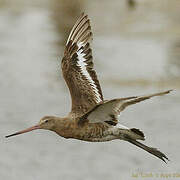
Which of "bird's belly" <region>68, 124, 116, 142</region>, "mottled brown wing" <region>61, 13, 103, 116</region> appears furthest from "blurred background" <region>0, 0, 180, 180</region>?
"bird's belly" <region>68, 124, 116, 142</region>

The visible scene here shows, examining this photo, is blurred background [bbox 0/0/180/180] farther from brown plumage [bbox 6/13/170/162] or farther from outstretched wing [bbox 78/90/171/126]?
outstretched wing [bbox 78/90/171/126]

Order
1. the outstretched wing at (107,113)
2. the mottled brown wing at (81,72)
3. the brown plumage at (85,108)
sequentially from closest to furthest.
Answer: the outstretched wing at (107,113), the brown plumage at (85,108), the mottled brown wing at (81,72)

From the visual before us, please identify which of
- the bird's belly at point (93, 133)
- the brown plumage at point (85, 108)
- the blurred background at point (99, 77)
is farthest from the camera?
the blurred background at point (99, 77)

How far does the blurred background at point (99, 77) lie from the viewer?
13094 mm

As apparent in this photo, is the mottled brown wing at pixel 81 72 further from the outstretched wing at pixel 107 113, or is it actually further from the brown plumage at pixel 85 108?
the outstretched wing at pixel 107 113

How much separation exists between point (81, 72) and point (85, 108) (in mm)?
599

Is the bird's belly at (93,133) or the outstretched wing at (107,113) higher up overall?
the outstretched wing at (107,113)

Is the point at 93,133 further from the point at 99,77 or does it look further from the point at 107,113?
the point at 99,77

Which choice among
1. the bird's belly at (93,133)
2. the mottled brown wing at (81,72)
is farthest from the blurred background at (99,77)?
the bird's belly at (93,133)

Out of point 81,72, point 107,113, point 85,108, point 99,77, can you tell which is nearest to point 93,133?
point 107,113

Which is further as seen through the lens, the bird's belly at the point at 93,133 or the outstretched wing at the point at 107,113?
the bird's belly at the point at 93,133

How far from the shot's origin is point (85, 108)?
19.2 ft

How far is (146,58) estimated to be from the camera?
19188 millimetres

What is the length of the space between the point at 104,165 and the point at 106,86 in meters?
3.94
